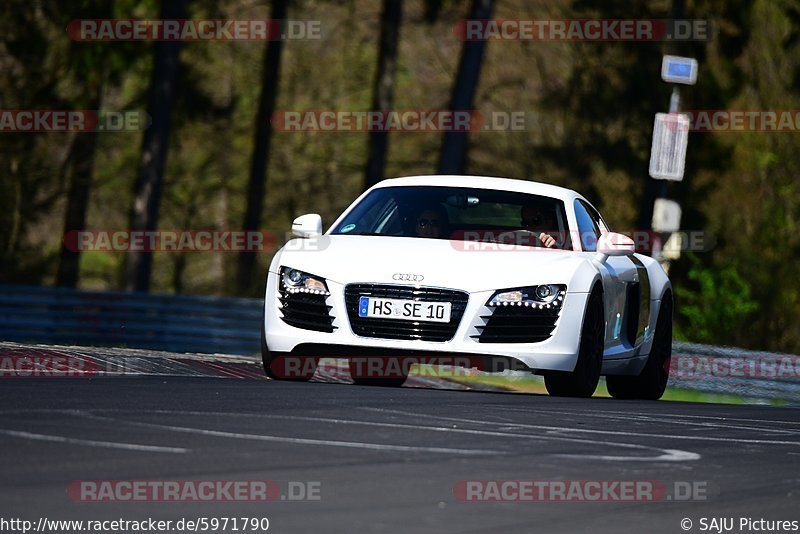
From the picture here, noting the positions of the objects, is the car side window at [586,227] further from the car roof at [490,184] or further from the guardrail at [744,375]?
the guardrail at [744,375]

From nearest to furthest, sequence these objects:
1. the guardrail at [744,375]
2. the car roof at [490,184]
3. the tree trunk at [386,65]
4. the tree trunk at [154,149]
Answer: the car roof at [490,184]
the guardrail at [744,375]
the tree trunk at [154,149]
the tree trunk at [386,65]

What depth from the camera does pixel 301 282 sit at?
38.7 ft

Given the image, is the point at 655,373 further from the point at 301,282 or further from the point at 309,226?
the point at 301,282

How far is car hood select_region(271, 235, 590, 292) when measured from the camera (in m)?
11.5

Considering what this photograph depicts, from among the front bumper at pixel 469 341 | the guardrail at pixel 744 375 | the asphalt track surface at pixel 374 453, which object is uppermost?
the front bumper at pixel 469 341

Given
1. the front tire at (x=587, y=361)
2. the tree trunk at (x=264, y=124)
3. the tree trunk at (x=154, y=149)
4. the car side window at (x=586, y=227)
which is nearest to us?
the front tire at (x=587, y=361)

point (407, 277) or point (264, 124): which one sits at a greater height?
point (264, 124)

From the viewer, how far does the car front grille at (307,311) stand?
1170cm

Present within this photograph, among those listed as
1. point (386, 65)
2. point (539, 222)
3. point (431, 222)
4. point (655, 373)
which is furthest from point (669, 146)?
point (431, 222)

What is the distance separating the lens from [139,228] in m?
29.7

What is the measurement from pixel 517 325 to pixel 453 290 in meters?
0.50

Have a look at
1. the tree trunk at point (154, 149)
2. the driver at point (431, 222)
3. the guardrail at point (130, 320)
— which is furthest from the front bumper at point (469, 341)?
the tree trunk at point (154, 149)

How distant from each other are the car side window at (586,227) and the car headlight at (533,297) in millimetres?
1345

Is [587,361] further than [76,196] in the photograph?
No
